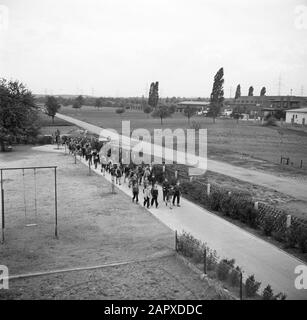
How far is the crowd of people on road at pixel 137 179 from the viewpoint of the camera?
18.1 metres

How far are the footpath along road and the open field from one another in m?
1.04

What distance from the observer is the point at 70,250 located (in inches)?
514

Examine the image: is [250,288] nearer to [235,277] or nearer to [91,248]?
[235,277]

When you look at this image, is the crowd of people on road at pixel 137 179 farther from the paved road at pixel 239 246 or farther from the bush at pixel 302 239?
the bush at pixel 302 239

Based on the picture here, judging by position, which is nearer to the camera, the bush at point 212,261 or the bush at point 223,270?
the bush at point 223,270

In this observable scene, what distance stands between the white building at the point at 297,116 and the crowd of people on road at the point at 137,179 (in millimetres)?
43304

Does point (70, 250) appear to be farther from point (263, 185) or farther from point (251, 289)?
point (263, 185)

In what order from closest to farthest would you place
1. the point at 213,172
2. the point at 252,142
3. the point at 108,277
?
the point at 108,277
the point at 213,172
the point at 252,142

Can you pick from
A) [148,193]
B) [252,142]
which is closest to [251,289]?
[148,193]

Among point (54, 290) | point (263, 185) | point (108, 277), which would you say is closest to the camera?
point (54, 290)

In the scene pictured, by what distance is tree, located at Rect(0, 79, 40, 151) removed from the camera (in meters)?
38.5

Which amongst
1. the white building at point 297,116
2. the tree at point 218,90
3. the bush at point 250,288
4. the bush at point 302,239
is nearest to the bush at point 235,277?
the bush at point 250,288

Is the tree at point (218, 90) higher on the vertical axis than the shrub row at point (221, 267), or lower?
higher

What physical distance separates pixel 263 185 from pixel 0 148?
93.4ft
